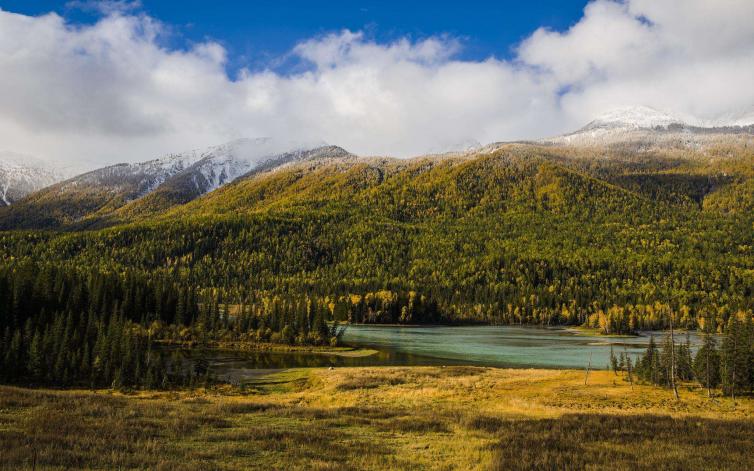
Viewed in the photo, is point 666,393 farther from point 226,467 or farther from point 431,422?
point 226,467

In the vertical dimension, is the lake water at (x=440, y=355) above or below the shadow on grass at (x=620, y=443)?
A: below

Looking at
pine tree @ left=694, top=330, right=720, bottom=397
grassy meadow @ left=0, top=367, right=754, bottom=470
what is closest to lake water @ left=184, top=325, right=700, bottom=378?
pine tree @ left=694, top=330, right=720, bottom=397

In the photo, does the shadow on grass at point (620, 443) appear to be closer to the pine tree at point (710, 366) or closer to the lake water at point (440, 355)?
the pine tree at point (710, 366)

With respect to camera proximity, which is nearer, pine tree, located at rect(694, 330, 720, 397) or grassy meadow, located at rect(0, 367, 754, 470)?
grassy meadow, located at rect(0, 367, 754, 470)

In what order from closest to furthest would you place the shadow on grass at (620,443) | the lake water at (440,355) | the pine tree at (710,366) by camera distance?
the shadow on grass at (620,443), the pine tree at (710,366), the lake water at (440,355)

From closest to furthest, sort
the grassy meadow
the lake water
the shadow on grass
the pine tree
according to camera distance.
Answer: the grassy meadow
the shadow on grass
the pine tree
the lake water

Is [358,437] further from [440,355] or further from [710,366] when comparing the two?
[440,355]

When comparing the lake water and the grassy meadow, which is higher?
the grassy meadow

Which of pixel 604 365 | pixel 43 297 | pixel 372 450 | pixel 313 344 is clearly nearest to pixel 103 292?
pixel 43 297

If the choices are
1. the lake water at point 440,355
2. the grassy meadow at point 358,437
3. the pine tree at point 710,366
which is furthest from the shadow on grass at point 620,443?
the lake water at point 440,355

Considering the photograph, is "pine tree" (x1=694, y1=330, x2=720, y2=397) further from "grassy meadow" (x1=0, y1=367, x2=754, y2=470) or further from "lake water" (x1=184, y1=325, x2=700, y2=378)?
"lake water" (x1=184, y1=325, x2=700, y2=378)

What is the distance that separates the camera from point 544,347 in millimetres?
140000

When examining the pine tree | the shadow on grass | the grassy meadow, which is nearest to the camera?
the grassy meadow

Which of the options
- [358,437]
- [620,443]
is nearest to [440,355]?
[620,443]
